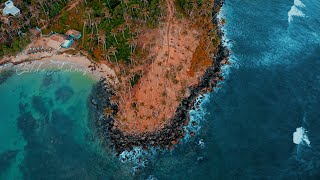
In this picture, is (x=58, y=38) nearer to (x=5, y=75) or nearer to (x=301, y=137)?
(x=5, y=75)

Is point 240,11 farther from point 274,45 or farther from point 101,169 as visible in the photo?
point 101,169

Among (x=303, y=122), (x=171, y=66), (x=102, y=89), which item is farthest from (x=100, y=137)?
(x=303, y=122)

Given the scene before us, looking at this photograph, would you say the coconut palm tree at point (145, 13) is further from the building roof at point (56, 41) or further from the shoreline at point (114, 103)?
the building roof at point (56, 41)

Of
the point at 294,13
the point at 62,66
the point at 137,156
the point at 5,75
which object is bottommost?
the point at 137,156

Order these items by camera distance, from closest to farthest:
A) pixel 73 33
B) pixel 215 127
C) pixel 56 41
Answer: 1. pixel 215 127
2. pixel 56 41
3. pixel 73 33

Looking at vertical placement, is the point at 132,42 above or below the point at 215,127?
above

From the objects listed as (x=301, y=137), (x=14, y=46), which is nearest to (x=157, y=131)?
(x=301, y=137)
